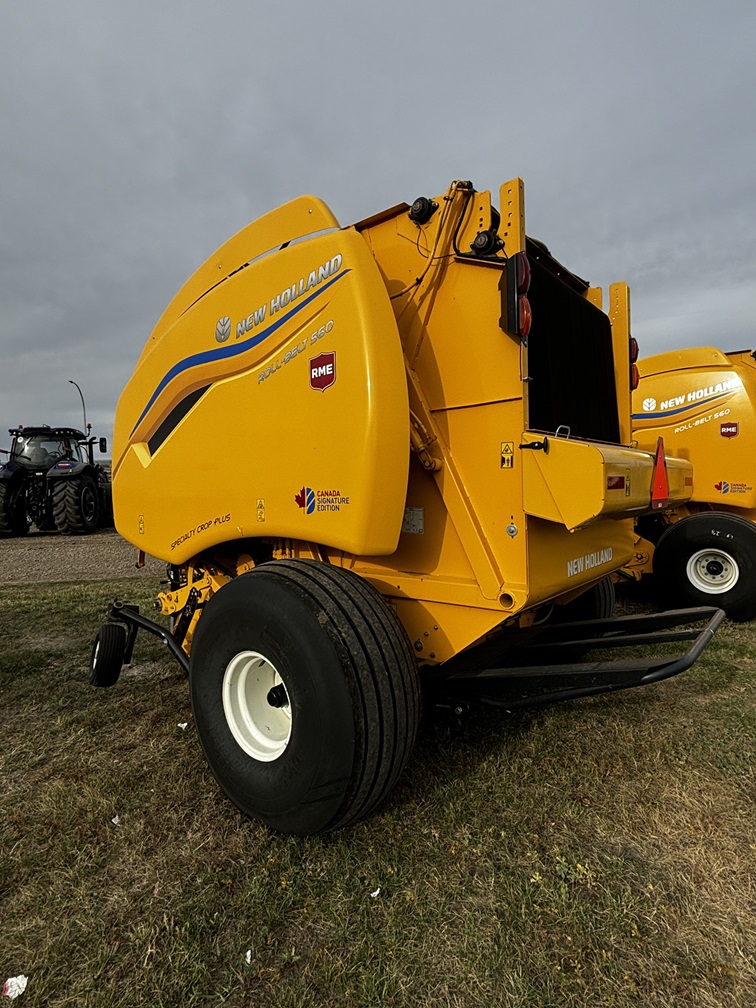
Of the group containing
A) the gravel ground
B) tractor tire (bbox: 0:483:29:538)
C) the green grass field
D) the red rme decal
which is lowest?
the green grass field

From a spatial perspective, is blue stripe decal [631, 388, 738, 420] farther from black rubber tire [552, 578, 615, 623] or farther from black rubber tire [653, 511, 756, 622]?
black rubber tire [552, 578, 615, 623]

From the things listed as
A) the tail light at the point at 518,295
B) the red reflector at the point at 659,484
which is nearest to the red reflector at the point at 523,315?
the tail light at the point at 518,295

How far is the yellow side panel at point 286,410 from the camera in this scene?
2.29 meters

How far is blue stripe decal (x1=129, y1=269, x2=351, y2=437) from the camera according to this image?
97.5 inches

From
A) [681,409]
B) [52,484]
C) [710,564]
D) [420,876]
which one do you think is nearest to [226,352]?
[420,876]

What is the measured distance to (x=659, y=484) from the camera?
9.54 ft

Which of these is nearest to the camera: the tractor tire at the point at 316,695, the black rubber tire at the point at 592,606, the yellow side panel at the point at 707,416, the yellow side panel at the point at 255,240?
the tractor tire at the point at 316,695

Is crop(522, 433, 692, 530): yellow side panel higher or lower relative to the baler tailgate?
higher

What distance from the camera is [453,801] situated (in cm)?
251

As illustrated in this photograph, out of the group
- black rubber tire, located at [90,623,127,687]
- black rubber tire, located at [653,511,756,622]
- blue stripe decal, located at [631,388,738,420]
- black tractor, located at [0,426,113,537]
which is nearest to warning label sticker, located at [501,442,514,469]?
black rubber tire, located at [90,623,127,687]

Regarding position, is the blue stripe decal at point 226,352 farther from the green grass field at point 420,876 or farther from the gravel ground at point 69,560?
the gravel ground at point 69,560

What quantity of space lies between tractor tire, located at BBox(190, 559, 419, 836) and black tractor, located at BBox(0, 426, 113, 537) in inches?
459

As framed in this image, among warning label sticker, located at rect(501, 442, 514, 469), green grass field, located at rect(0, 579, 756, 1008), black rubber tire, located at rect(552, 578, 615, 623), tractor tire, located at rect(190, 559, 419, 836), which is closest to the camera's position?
green grass field, located at rect(0, 579, 756, 1008)

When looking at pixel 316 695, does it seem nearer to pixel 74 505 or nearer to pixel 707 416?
pixel 707 416
